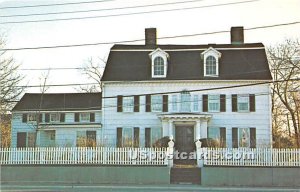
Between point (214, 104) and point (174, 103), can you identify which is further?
Result: point (174, 103)

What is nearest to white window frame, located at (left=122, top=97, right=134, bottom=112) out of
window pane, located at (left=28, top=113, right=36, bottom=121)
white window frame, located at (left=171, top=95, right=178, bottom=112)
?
white window frame, located at (left=171, top=95, right=178, bottom=112)

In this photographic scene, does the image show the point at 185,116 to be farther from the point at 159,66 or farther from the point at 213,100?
the point at 159,66

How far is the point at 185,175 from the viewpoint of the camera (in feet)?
65.8

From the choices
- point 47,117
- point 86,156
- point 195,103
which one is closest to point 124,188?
point 86,156

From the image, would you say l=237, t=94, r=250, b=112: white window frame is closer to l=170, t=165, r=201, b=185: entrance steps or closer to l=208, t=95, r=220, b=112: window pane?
l=208, t=95, r=220, b=112: window pane

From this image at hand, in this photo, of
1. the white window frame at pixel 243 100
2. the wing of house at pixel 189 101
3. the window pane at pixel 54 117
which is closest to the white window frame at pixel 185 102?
the wing of house at pixel 189 101

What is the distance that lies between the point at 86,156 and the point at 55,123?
13.6m

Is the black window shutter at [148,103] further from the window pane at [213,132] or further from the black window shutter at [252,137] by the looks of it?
the black window shutter at [252,137]

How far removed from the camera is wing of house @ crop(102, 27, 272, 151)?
27766mm

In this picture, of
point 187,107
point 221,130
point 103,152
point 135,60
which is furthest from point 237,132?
point 103,152

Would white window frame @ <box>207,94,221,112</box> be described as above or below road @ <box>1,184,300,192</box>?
above

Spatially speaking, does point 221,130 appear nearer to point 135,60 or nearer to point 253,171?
point 135,60

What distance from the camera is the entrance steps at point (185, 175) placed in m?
19.7

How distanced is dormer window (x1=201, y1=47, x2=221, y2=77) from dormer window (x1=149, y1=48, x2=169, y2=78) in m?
2.45
